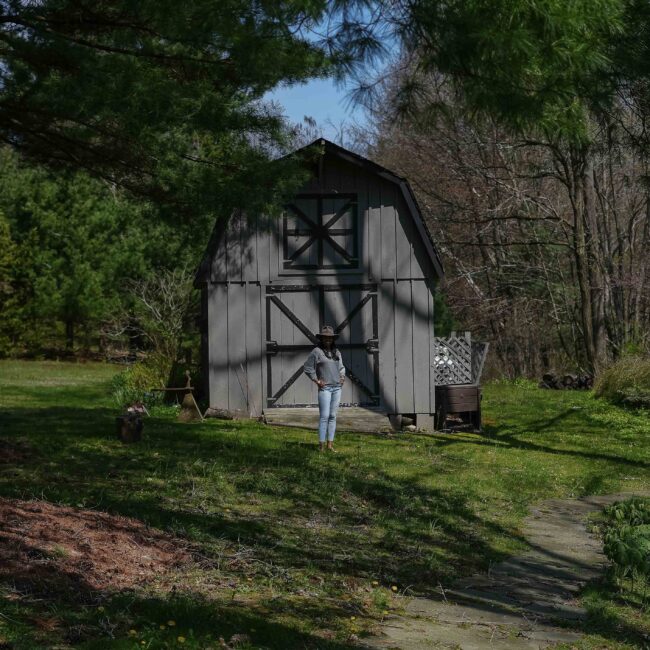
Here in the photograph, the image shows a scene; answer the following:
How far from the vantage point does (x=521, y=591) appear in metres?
8.09

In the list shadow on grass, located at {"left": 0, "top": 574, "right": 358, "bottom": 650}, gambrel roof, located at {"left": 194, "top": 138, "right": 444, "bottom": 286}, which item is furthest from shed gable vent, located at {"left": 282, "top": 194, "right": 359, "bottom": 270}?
shadow on grass, located at {"left": 0, "top": 574, "right": 358, "bottom": 650}

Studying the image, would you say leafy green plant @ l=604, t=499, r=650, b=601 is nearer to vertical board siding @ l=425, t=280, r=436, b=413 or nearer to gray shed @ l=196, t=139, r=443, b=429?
vertical board siding @ l=425, t=280, r=436, b=413

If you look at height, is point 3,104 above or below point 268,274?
above

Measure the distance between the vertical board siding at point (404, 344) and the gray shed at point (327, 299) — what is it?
0.02 metres

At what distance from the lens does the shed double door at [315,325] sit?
19.5m

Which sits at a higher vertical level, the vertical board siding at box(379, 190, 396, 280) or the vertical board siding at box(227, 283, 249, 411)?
the vertical board siding at box(379, 190, 396, 280)

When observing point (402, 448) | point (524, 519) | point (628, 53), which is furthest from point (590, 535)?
point (402, 448)

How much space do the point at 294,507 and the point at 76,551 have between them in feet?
12.2

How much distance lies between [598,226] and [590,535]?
20199 millimetres

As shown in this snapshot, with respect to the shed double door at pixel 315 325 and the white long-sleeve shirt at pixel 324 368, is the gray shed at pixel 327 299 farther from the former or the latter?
the white long-sleeve shirt at pixel 324 368

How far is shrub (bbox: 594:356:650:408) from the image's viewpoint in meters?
22.5

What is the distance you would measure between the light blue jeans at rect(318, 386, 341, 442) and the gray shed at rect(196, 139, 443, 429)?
436 cm

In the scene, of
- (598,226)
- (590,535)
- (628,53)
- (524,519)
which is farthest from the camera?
(598,226)

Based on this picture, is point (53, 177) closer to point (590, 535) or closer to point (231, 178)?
point (231, 178)
